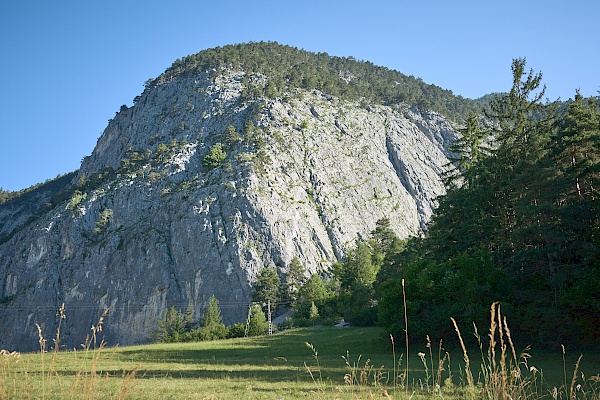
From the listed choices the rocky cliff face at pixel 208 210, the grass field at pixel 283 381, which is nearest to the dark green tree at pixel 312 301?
the rocky cliff face at pixel 208 210

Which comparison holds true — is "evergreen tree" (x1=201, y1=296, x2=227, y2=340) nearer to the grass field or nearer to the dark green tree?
A: the dark green tree

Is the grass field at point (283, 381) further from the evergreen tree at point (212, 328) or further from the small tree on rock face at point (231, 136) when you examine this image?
the small tree on rock face at point (231, 136)

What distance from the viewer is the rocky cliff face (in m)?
91.1

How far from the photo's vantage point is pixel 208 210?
310 ft

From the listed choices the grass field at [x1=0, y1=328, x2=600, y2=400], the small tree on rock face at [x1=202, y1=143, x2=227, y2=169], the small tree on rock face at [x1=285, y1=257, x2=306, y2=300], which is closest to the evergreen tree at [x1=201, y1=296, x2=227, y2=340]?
the small tree on rock face at [x1=285, y1=257, x2=306, y2=300]

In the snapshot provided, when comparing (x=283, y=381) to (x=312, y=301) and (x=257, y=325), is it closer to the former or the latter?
(x=257, y=325)

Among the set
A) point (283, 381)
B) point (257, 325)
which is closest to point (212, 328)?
point (257, 325)

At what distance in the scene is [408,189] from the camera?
120 m

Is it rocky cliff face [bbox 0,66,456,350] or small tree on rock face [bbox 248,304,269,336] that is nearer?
Result: small tree on rock face [bbox 248,304,269,336]

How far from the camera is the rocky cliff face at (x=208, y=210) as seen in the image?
299 feet

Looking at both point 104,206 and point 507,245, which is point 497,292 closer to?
point 507,245

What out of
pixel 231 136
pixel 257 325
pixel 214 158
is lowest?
pixel 257 325

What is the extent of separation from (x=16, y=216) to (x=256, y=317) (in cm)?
12447

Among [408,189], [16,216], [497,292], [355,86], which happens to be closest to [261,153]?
[408,189]
